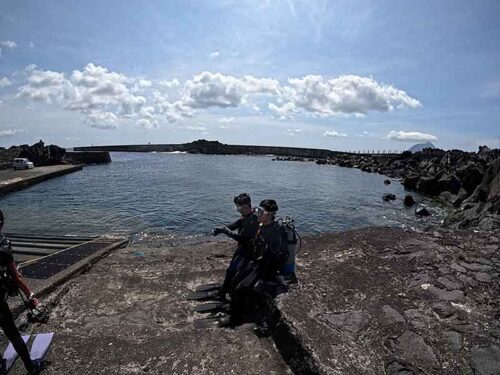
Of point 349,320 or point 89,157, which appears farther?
point 89,157

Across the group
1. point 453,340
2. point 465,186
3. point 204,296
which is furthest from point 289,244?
point 465,186

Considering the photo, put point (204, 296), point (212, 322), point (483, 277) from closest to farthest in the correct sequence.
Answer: point (212, 322) < point (483, 277) < point (204, 296)

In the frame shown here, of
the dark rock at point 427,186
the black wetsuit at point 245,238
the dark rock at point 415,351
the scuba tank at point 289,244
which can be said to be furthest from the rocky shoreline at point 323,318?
the dark rock at point 427,186

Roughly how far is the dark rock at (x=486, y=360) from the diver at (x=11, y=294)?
16.8ft

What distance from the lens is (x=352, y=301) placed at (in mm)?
5234

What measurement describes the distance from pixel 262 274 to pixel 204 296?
155 cm

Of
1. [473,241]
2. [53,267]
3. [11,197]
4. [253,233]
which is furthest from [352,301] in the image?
[11,197]

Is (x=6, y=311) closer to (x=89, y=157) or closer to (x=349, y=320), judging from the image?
(x=349, y=320)

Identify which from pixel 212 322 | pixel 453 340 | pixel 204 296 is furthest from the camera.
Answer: pixel 204 296

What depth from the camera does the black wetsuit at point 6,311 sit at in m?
3.57

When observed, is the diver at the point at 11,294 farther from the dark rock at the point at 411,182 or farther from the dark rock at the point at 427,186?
the dark rock at the point at 411,182

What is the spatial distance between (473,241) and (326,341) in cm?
563

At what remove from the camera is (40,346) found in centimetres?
423

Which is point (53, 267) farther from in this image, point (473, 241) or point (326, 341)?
point (473, 241)
